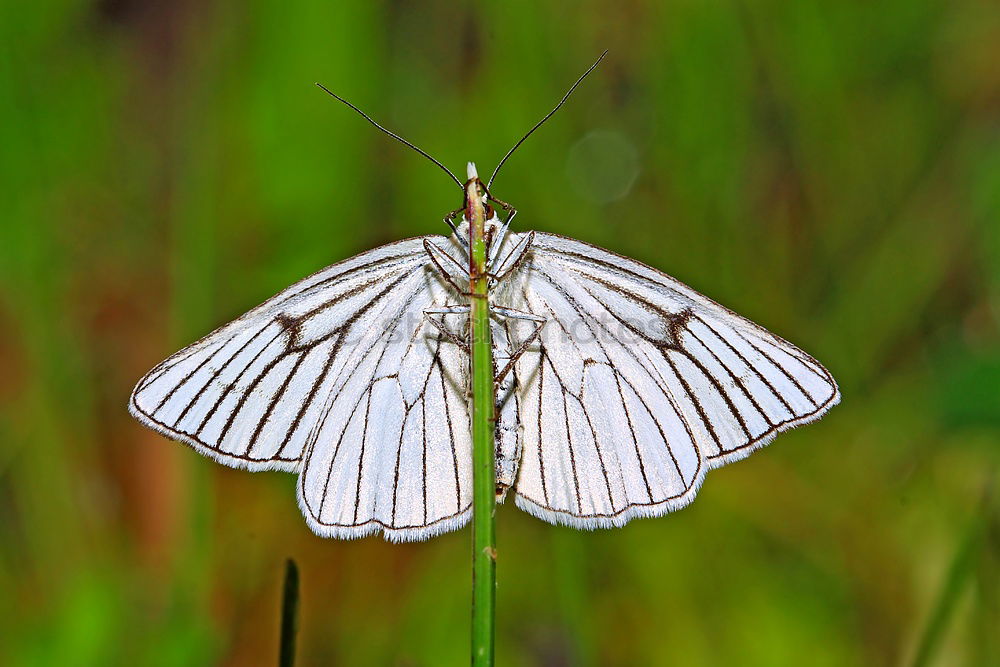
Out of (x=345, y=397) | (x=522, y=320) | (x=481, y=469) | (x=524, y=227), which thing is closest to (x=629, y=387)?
(x=522, y=320)

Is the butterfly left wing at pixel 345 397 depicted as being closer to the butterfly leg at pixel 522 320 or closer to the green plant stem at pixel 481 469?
the butterfly leg at pixel 522 320

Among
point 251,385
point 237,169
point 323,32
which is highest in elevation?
point 323,32

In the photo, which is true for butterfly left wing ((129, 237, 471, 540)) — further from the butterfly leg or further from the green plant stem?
the green plant stem

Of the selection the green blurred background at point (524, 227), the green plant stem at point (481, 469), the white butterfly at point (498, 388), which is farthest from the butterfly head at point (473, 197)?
the green blurred background at point (524, 227)

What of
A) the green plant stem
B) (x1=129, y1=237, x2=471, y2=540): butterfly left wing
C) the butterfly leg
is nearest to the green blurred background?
(x1=129, y1=237, x2=471, y2=540): butterfly left wing

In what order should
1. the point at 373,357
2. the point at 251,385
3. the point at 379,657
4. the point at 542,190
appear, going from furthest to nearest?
1. the point at 542,190
2. the point at 379,657
3. the point at 373,357
4. the point at 251,385
